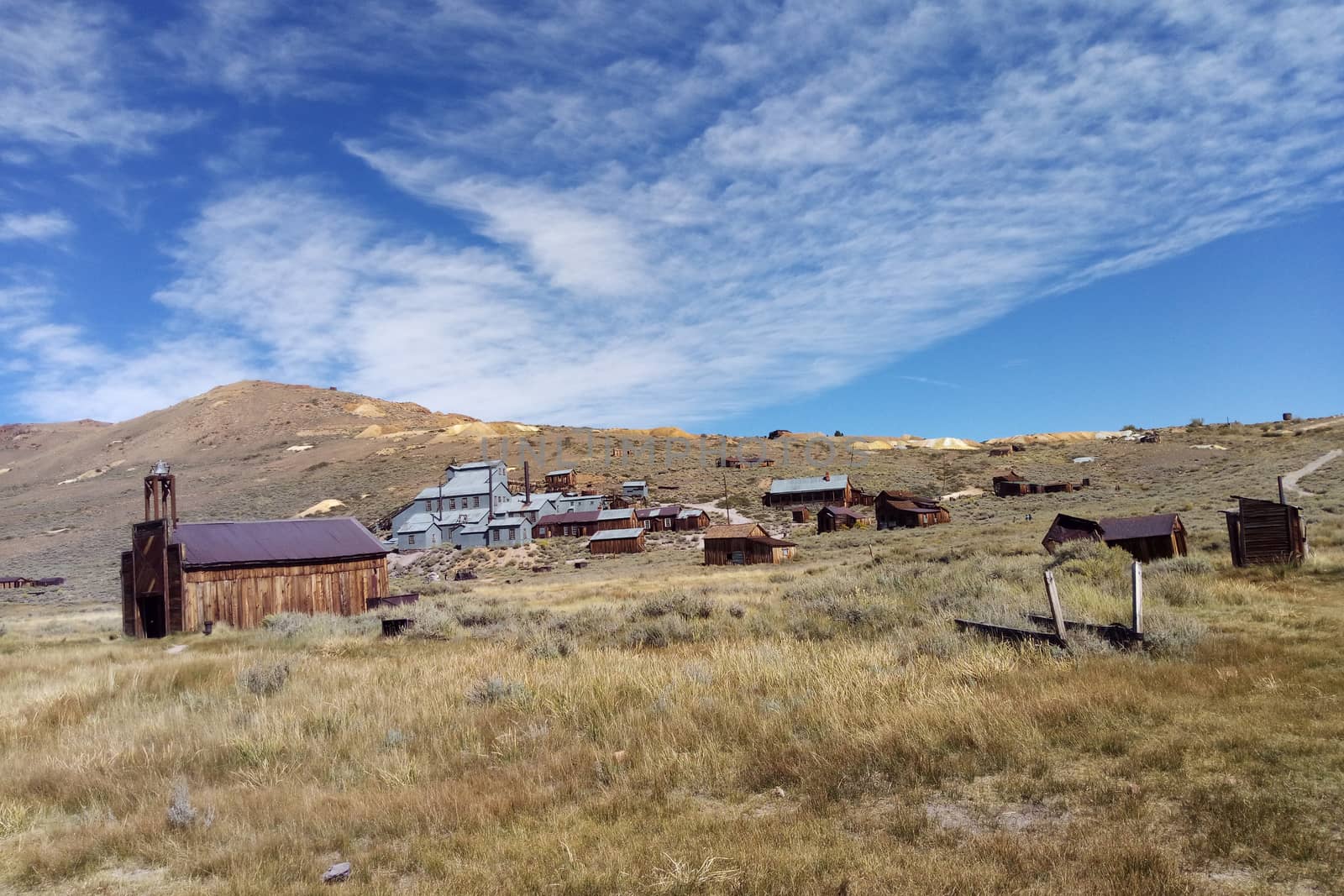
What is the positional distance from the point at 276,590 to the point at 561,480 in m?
61.9

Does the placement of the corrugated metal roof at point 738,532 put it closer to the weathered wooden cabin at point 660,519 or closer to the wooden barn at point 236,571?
the weathered wooden cabin at point 660,519

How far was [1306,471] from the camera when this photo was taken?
54969 millimetres

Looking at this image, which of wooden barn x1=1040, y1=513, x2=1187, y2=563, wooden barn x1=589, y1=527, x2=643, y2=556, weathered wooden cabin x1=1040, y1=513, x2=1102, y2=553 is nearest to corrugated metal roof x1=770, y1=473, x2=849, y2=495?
wooden barn x1=589, y1=527, x2=643, y2=556

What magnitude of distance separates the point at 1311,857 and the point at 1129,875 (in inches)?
45.4

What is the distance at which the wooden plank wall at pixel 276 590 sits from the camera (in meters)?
25.7

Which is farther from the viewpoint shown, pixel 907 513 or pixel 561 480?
pixel 561 480

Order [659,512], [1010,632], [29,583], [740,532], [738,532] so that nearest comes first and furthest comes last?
[1010,632]
[740,532]
[738,532]
[29,583]
[659,512]

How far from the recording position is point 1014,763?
20.4ft

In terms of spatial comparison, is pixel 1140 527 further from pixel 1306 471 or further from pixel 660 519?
pixel 660 519

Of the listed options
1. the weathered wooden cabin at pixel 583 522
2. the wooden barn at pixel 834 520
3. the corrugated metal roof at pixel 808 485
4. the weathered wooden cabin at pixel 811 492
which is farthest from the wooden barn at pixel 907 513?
the weathered wooden cabin at pixel 583 522

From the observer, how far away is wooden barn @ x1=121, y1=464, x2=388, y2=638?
25.3 metres

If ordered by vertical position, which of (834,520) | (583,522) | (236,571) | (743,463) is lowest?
(236,571)

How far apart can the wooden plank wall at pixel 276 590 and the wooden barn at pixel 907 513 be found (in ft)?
126

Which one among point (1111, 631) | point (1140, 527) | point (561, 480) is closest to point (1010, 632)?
point (1111, 631)
